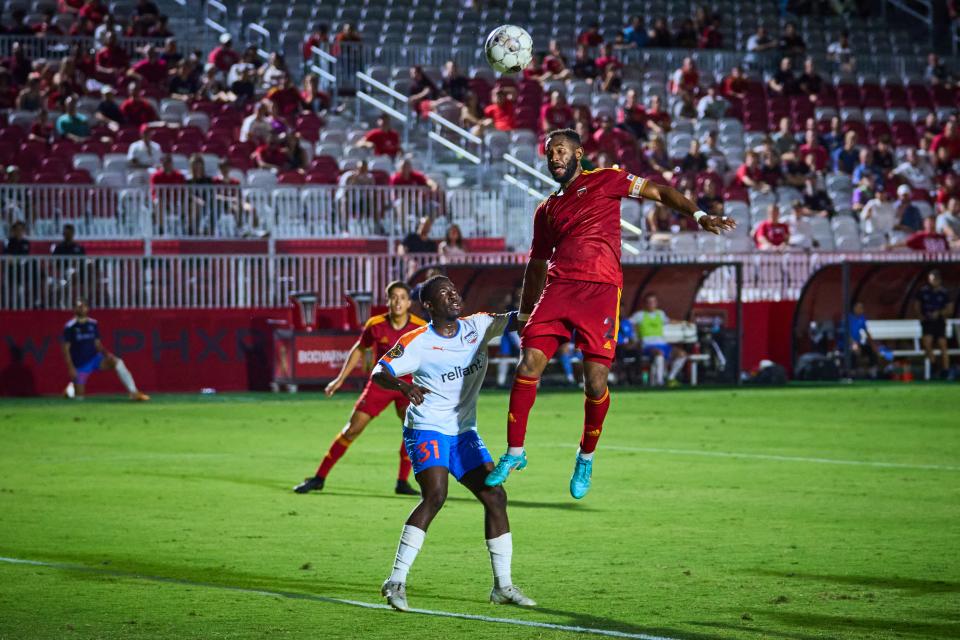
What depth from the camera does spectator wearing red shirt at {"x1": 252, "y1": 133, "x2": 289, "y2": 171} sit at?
28.6 metres

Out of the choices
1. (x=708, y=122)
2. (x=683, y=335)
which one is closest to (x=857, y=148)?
(x=708, y=122)

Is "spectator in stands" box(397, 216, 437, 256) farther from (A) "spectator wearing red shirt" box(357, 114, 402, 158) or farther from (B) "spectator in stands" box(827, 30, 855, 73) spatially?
(B) "spectator in stands" box(827, 30, 855, 73)

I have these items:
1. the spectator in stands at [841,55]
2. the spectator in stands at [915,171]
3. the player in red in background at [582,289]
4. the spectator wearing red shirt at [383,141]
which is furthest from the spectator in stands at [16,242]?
the spectator in stands at [841,55]

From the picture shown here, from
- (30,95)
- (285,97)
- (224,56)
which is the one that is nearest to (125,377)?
(30,95)

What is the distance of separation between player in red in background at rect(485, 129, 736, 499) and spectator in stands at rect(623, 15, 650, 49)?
→ 27290 mm

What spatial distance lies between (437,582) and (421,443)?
3.98 ft

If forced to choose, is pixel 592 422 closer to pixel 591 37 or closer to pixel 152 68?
pixel 152 68

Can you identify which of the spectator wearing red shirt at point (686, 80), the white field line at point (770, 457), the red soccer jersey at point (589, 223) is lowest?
the white field line at point (770, 457)

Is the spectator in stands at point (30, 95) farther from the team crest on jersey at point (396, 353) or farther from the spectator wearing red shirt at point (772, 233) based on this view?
the team crest on jersey at point (396, 353)

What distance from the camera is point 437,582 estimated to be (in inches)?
374

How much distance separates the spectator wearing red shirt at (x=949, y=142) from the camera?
34.8 m

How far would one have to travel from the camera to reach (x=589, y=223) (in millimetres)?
9648

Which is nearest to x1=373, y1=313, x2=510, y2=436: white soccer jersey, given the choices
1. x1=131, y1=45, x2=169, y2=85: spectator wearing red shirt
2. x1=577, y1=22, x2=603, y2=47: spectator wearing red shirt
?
x1=131, y1=45, x2=169, y2=85: spectator wearing red shirt

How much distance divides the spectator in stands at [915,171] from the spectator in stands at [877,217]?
2185 mm
